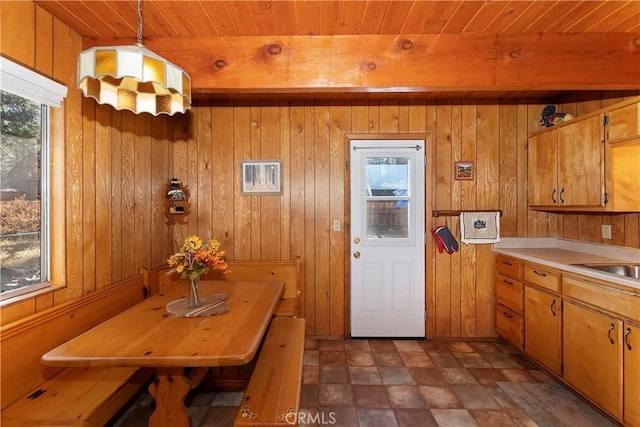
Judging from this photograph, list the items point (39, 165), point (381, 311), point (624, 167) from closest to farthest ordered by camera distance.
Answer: point (39, 165), point (624, 167), point (381, 311)

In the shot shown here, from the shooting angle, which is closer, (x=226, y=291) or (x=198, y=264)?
(x=198, y=264)

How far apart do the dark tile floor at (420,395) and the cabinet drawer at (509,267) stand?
29.5 inches

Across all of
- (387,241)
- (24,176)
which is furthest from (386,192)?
(24,176)

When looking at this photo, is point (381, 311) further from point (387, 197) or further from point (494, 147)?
point (494, 147)

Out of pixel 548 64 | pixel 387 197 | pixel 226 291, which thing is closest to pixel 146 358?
pixel 226 291

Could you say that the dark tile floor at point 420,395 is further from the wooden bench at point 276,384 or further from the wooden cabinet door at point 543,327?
the wooden bench at point 276,384

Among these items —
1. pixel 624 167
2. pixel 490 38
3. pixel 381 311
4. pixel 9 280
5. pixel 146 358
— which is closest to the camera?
pixel 146 358

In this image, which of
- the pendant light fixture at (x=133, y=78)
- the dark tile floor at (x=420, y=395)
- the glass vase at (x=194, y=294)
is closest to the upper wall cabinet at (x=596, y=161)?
the dark tile floor at (x=420, y=395)

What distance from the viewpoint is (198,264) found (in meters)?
1.78

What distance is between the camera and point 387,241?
322 cm

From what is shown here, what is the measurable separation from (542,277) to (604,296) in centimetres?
52

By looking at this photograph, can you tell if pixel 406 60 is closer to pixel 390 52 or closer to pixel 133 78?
pixel 390 52

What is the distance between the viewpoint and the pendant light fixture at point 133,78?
1185mm

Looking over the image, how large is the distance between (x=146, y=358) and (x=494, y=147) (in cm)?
347
